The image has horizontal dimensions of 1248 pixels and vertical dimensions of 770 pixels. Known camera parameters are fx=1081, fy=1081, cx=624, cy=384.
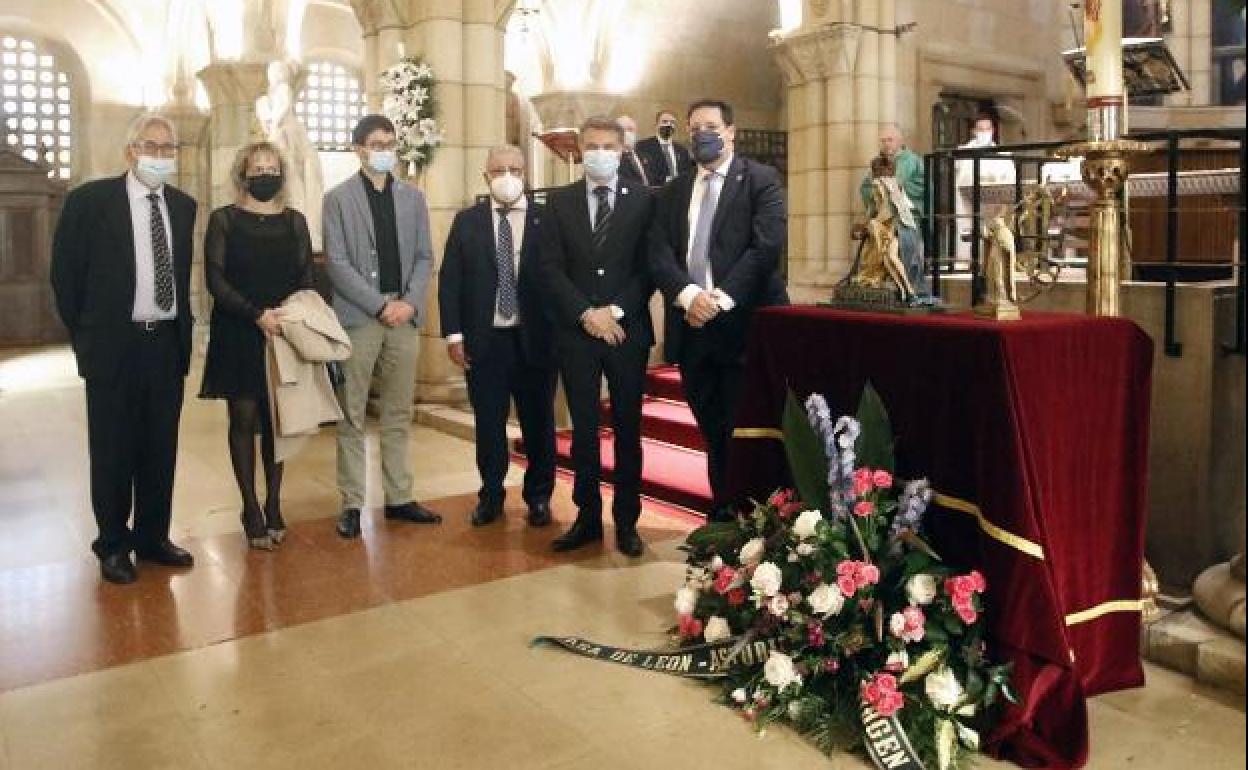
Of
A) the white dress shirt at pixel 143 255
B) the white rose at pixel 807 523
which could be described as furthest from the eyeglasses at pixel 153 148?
the white rose at pixel 807 523

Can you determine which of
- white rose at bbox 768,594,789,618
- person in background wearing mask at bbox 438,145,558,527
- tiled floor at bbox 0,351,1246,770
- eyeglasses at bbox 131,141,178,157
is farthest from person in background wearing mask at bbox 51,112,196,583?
white rose at bbox 768,594,789,618

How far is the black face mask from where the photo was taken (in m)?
4.36

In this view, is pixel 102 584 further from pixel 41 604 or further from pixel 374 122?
pixel 374 122

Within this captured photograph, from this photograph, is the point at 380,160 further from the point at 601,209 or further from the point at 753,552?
the point at 753,552

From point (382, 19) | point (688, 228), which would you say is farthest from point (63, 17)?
point (688, 228)

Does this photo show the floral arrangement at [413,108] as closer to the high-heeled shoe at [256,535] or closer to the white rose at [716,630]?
the high-heeled shoe at [256,535]

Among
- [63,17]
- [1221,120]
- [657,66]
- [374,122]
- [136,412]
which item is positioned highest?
[63,17]

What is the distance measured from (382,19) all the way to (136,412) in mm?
4874

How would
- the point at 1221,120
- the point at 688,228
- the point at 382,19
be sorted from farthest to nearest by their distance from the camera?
the point at 1221,120
the point at 382,19
the point at 688,228

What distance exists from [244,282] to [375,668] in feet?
6.23

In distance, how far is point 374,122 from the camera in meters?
4.65

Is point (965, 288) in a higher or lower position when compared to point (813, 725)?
higher

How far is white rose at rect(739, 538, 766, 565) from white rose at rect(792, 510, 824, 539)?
197 mm

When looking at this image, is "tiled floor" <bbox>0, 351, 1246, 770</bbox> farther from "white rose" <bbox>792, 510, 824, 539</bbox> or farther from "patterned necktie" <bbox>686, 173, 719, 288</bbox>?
"patterned necktie" <bbox>686, 173, 719, 288</bbox>
